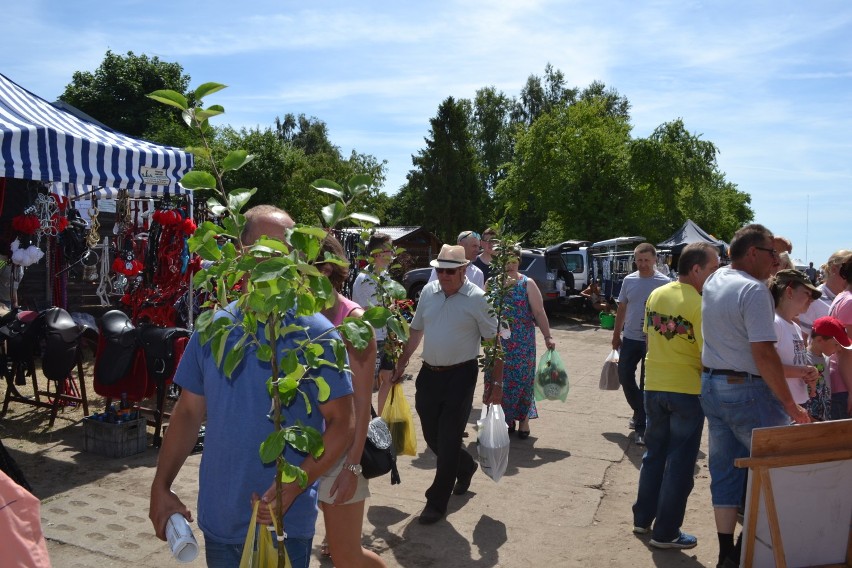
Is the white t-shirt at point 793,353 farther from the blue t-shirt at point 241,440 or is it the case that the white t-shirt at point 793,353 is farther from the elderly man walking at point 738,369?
the blue t-shirt at point 241,440

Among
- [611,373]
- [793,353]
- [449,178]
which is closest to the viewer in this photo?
[793,353]

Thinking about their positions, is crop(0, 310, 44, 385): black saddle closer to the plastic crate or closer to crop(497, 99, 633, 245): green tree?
the plastic crate

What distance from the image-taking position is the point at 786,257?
6387 millimetres

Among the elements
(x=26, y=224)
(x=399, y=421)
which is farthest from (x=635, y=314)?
(x=26, y=224)

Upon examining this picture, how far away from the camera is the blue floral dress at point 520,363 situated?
679cm

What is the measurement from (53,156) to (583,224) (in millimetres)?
26632

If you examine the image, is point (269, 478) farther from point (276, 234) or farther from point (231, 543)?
point (276, 234)

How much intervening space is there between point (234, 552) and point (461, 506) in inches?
123

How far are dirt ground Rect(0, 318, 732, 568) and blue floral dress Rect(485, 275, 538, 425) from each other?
36 cm

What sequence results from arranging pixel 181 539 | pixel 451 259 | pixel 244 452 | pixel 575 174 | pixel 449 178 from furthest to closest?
pixel 449 178, pixel 575 174, pixel 451 259, pixel 244 452, pixel 181 539

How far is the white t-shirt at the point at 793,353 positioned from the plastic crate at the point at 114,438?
491 centimetres

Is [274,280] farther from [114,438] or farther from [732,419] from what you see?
[114,438]

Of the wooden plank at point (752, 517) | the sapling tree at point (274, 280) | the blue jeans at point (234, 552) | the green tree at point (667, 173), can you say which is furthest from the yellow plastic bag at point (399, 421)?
the green tree at point (667, 173)

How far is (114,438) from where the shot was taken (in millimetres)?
5871
